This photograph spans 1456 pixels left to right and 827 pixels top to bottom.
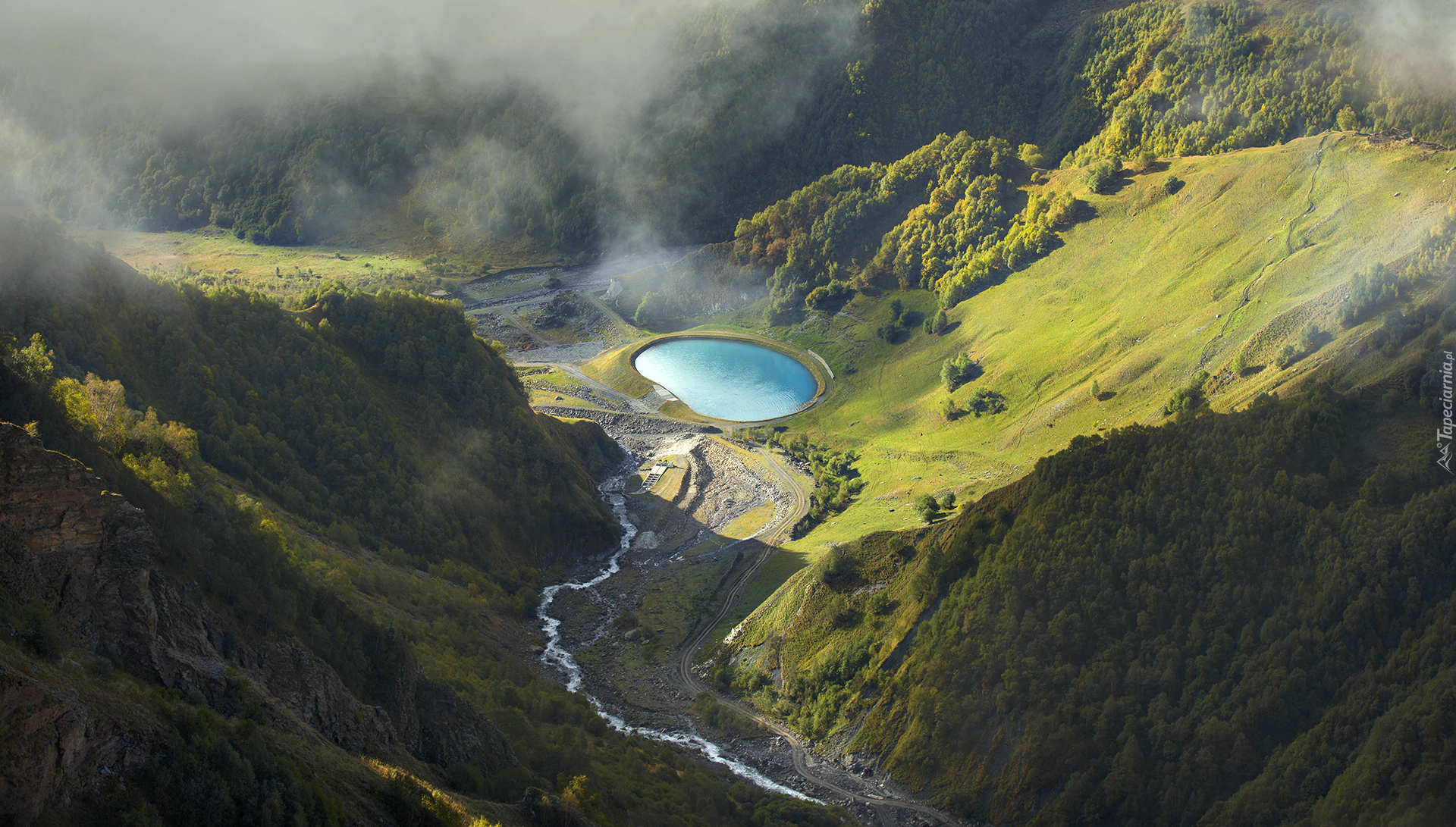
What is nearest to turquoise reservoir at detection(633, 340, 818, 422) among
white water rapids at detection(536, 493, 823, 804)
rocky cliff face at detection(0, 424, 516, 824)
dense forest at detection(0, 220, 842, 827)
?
dense forest at detection(0, 220, 842, 827)

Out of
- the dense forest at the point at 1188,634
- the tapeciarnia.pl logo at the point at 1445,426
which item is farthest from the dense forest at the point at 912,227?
the tapeciarnia.pl logo at the point at 1445,426

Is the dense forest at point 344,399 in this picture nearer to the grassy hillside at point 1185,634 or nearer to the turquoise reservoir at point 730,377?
the grassy hillside at point 1185,634

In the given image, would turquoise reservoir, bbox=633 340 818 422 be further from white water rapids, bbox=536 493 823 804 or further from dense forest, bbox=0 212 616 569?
white water rapids, bbox=536 493 823 804

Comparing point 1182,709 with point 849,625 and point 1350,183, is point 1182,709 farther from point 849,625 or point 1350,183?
point 1350,183

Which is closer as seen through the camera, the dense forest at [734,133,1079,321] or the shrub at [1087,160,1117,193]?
the shrub at [1087,160,1117,193]

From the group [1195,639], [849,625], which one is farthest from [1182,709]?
[849,625]

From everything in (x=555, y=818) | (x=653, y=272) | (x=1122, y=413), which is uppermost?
(x=653, y=272)

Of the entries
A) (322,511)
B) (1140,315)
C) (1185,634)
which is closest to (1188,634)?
(1185,634)
